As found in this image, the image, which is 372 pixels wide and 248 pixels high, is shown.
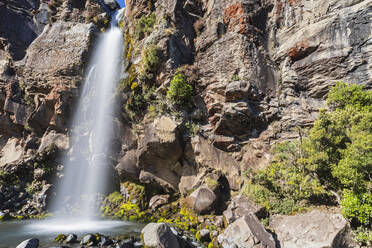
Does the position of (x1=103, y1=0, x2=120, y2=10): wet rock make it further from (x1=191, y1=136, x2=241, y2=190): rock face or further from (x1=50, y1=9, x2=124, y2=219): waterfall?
(x1=191, y1=136, x2=241, y2=190): rock face

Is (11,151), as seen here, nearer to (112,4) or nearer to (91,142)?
(91,142)

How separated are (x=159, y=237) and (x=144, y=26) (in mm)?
21428

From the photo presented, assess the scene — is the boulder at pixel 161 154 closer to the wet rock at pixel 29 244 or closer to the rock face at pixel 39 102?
the wet rock at pixel 29 244

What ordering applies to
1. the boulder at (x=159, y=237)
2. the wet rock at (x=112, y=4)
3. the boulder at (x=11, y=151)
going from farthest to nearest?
1. the wet rock at (x=112, y=4)
2. the boulder at (x=11, y=151)
3. the boulder at (x=159, y=237)

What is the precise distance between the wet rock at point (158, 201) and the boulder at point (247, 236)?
6802 millimetres

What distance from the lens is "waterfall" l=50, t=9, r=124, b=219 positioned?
55.0ft

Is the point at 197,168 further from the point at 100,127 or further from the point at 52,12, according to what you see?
the point at 52,12

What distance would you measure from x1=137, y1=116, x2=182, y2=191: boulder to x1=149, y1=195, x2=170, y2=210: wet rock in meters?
0.69

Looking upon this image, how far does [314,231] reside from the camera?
6.88m

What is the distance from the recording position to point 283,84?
15.8 metres

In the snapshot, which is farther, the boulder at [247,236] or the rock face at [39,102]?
the rock face at [39,102]

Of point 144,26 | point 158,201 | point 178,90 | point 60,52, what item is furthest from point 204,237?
point 60,52

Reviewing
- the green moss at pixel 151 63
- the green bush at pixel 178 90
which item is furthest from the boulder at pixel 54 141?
the green bush at pixel 178 90

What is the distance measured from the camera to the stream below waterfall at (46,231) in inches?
366
